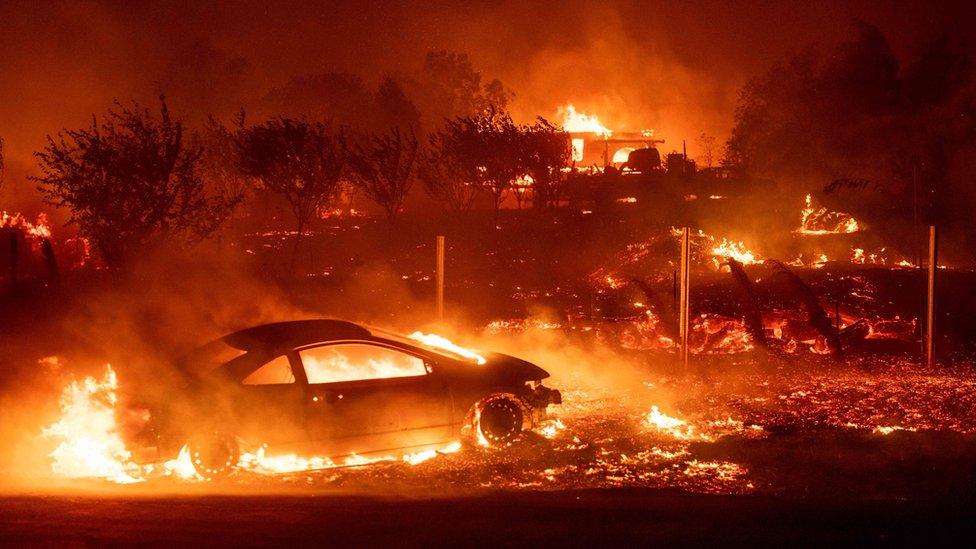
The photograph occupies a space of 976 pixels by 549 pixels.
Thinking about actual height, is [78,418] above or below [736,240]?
below

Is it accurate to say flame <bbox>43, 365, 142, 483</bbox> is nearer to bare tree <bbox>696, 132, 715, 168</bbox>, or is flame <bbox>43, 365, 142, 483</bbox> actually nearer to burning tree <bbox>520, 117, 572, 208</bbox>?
burning tree <bbox>520, 117, 572, 208</bbox>

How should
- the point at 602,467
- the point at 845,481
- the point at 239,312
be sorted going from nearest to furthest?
the point at 845,481 → the point at 602,467 → the point at 239,312

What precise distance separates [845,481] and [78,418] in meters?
6.91

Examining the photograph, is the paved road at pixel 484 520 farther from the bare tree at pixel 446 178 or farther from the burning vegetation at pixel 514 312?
the bare tree at pixel 446 178

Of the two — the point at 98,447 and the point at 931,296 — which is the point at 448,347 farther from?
the point at 931,296

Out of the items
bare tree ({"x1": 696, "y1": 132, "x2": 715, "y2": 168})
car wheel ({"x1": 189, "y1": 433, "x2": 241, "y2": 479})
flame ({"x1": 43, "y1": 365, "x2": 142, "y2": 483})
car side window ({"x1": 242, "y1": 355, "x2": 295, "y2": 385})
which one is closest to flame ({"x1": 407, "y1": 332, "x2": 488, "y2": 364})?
car side window ({"x1": 242, "y1": 355, "x2": 295, "y2": 385})

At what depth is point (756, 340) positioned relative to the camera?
46.5ft

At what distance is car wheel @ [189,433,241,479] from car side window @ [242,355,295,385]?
523 millimetres

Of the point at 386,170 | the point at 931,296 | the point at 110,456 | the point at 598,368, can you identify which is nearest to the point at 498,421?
the point at 110,456

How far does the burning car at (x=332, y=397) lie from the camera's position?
7066 millimetres

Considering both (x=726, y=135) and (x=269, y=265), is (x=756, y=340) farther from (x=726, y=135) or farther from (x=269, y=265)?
(x=726, y=135)

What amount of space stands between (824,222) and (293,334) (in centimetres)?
2396

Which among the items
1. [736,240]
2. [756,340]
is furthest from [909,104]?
[756,340]

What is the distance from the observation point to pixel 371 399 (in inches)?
292
